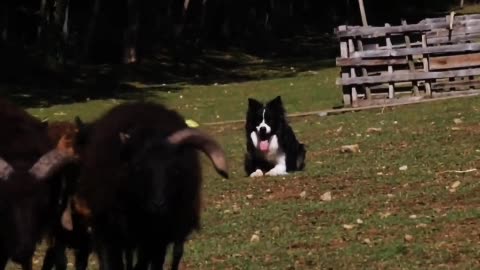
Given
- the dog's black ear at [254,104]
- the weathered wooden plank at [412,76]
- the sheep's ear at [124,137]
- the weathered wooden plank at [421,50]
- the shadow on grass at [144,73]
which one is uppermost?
the sheep's ear at [124,137]

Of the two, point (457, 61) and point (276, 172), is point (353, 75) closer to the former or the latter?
point (457, 61)

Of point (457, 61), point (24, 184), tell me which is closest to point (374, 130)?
point (457, 61)

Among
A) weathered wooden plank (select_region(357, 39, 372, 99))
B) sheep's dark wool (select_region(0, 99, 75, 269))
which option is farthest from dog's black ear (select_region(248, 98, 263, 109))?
weathered wooden plank (select_region(357, 39, 372, 99))

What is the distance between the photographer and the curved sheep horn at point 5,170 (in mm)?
10797

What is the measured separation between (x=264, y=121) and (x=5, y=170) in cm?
988

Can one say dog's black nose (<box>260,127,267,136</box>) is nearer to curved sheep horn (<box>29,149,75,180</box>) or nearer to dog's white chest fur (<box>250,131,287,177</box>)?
dog's white chest fur (<box>250,131,287,177</box>)

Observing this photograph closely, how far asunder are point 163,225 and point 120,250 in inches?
23.5

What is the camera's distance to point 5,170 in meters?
10.8

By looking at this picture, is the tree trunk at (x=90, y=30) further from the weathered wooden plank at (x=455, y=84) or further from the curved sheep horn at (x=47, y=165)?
the curved sheep horn at (x=47, y=165)

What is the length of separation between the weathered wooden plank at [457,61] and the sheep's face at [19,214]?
73.7 ft

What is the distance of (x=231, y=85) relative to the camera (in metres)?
47.2

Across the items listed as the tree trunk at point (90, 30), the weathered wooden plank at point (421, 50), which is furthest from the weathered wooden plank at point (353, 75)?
the tree trunk at point (90, 30)

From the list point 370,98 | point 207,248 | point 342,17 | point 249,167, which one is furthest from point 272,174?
point 342,17

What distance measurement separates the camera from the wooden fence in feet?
104
